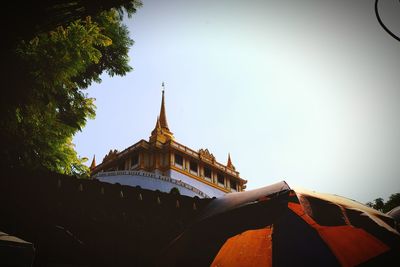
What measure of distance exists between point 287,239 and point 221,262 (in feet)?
3.58

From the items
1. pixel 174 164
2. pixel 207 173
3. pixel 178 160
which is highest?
pixel 178 160

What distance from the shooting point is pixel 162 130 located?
36.6 metres

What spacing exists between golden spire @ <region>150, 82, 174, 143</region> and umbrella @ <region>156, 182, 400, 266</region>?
1109 inches

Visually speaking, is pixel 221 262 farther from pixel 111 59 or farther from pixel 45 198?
pixel 111 59

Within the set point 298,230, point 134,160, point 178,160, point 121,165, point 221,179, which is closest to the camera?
point 298,230

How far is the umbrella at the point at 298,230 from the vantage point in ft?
10.5

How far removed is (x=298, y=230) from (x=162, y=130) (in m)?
33.0

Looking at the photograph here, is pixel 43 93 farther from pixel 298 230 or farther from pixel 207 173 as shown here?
pixel 207 173

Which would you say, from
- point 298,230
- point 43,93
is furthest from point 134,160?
point 298,230

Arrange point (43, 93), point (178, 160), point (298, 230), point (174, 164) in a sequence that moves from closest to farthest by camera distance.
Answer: point (298, 230)
point (43, 93)
point (174, 164)
point (178, 160)

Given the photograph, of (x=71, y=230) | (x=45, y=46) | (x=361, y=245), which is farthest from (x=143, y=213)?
(x=45, y=46)

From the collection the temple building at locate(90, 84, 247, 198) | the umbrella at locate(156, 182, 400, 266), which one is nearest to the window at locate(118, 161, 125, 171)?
the temple building at locate(90, 84, 247, 198)

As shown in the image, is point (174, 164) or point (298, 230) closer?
point (298, 230)

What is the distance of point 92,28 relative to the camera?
18.0 feet
